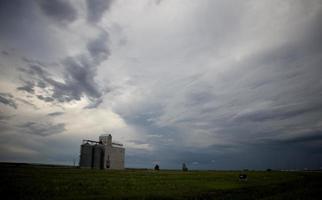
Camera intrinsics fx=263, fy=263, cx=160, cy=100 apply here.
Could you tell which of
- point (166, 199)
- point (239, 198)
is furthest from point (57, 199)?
point (239, 198)

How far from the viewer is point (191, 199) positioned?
1137 inches

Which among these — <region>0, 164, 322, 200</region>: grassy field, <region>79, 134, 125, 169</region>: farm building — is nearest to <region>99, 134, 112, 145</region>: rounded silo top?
<region>79, 134, 125, 169</region>: farm building

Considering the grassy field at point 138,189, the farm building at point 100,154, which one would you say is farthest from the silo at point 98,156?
the grassy field at point 138,189

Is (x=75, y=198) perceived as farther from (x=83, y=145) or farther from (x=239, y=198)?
(x=83, y=145)

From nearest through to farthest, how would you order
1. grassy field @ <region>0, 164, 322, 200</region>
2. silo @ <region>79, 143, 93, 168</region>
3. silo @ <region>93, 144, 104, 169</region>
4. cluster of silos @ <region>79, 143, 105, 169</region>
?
grassy field @ <region>0, 164, 322, 200</region>, silo @ <region>79, 143, 93, 168</region>, cluster of silos @ <region>79, 143, 105, 169</region>, silo @ <region>93, 144, 104, 169</region>

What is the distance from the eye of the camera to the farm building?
452 ft

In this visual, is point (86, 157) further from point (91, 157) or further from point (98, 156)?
point (98, 156)

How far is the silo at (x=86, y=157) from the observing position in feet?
451

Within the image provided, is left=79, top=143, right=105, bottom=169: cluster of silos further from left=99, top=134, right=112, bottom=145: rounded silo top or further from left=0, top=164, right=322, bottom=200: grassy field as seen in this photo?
left=0, top=164, right=322, bottom=200: grassy field

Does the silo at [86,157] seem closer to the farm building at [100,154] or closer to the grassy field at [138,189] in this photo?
the farm building at [100,154]

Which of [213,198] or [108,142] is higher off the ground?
[108,142]

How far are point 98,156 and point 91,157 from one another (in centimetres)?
359

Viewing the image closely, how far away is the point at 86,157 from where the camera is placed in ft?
452

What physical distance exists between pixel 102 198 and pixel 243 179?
146 ft
